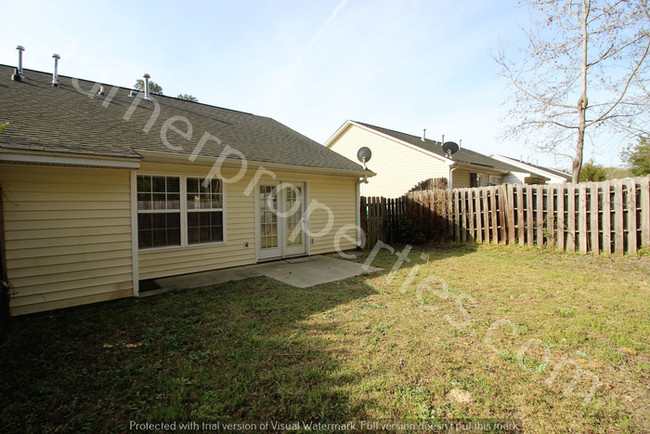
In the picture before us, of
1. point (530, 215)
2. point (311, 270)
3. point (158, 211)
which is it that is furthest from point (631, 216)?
point (158, 211)

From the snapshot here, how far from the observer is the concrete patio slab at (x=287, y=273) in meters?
6.08

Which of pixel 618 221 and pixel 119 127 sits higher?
pixel 119 127

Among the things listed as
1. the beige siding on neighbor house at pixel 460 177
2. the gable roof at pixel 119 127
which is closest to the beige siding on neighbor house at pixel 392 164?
the beige siding on neighbor house at pixel 460 177

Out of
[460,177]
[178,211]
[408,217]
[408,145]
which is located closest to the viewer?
[178,211]

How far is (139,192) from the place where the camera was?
5.94m

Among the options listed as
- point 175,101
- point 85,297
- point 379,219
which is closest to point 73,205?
point 85,297

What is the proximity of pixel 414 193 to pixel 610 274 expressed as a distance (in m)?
6.25

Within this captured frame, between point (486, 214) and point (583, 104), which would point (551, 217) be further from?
point (583, 104)

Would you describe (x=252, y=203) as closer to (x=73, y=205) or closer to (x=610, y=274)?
(x=73, y=205)

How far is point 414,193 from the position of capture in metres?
11.6

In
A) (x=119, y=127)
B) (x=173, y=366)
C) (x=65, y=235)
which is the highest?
(x=119, y=127)

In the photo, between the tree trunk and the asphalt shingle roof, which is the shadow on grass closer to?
the asphalt shingle roof

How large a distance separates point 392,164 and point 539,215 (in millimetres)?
8436

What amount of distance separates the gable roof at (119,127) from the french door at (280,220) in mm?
884
